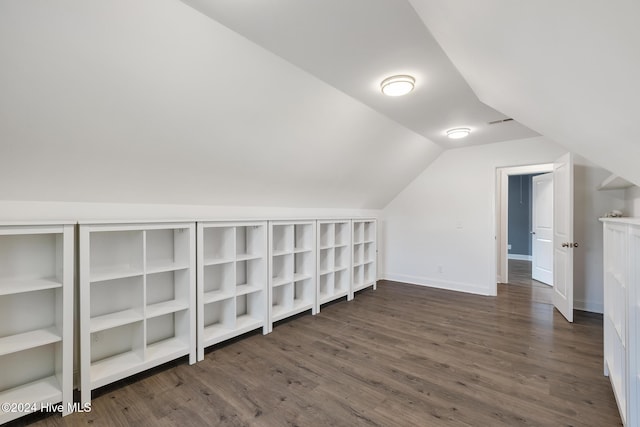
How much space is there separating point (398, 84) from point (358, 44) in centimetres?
59

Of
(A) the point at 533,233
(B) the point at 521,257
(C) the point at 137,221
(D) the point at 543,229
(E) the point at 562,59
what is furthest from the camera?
(B) the point at 521,257

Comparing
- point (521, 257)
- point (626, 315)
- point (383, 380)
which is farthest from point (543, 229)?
point (383, 380)

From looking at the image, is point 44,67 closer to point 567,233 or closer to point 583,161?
point 567,233

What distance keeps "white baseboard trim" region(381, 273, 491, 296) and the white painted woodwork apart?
968 mm

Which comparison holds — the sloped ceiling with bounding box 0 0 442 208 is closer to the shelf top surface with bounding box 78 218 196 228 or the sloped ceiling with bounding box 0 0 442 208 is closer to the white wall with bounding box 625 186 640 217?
the shelf top surface with bounding box 78 218 196 228

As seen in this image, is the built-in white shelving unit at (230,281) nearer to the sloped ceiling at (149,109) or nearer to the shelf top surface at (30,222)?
the sloped ceiling at (149,109)

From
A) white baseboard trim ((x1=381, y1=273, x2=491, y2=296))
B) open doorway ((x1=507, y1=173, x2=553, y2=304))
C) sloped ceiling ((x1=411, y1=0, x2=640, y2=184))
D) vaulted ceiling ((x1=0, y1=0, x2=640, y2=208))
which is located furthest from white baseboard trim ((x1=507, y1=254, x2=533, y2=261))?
sloped ceiling ((x1=411, y1=0, x2=640, y2=184))

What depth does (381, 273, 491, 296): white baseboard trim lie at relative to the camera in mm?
4691

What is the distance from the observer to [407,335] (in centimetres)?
309

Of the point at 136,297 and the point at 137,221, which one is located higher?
the point at 137,221

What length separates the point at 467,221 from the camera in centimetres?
479

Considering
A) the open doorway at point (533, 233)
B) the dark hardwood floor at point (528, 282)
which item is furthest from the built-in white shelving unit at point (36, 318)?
the open doorway at point (533, 233)

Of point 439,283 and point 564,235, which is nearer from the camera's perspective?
point 564,235

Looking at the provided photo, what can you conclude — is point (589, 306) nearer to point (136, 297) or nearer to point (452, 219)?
point (452, 219)
